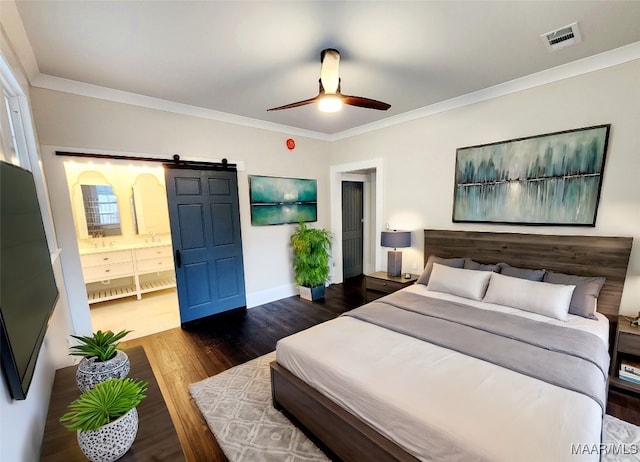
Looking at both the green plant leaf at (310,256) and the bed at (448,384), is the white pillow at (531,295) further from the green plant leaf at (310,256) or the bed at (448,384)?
the green plant leaf at (310,256)

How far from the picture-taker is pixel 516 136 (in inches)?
114

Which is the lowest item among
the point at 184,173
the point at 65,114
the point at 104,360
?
the point at 104,360

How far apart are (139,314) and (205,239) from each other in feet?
5.46

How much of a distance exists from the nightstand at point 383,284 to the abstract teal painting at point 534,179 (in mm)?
1037

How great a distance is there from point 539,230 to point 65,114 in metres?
5.09

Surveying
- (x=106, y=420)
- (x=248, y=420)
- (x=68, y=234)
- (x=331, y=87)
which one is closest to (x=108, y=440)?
(x=106, y=420)

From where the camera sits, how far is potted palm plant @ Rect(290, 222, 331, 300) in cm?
438

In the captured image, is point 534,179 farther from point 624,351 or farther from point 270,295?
point 270,295

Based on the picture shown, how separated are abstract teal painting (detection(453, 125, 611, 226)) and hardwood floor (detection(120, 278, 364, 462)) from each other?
7.55ft

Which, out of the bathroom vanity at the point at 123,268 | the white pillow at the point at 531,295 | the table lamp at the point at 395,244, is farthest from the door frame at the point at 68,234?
the white pillow at the point at 531,295

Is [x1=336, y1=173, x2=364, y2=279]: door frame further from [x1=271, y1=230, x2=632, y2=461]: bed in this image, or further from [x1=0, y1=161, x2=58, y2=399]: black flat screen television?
[x1=0, y1=161, x2=58, y2=399]: black flat screen television

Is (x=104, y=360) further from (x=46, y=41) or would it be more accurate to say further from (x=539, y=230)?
(x=539, y=230)

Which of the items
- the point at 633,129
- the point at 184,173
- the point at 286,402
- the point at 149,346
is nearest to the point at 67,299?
the point at 149,346

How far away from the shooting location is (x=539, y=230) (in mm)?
2820
